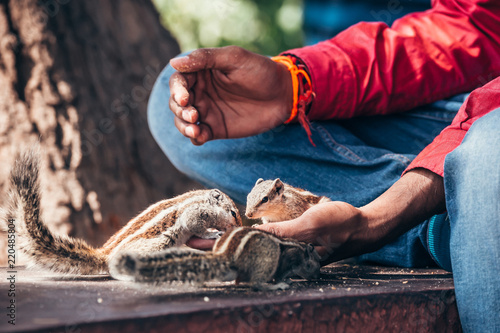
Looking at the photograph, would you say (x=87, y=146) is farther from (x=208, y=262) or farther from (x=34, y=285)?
(x=208, y=262)

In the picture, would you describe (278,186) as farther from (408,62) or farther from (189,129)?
(408,62)

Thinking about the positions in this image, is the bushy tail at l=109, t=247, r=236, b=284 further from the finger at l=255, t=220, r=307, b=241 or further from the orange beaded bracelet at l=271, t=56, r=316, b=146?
the orange beaded bracelet at l=271, t=56, r=316, b=146

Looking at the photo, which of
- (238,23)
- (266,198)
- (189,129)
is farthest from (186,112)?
(238,23)

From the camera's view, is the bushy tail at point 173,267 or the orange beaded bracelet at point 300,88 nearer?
the bushy tail at point 173,267

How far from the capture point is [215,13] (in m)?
6.48

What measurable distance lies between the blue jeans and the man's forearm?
1.33 feet

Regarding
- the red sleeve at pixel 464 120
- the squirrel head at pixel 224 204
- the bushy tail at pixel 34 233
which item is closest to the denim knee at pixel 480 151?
the red sleeve at pixel 464 120

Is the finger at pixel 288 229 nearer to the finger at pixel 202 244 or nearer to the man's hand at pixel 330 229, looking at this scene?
the man's hand at pixel 330 229

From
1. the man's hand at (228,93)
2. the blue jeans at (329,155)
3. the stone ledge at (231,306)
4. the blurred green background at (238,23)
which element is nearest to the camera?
the stone ledge at (231,306)

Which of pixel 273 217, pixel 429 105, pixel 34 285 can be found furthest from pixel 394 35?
pixel 34 285

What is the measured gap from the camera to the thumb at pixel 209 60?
204cm

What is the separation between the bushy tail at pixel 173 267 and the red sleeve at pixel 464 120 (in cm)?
86

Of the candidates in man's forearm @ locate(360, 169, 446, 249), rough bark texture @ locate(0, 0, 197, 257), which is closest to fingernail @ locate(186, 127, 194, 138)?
man's forearm @ locate(360, 169, 446, 249)

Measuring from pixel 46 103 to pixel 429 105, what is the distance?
2457mm
